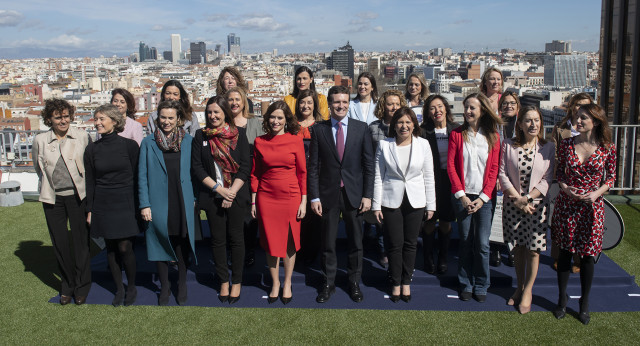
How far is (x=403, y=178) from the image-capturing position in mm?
3221

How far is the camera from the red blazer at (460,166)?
10.5 ft

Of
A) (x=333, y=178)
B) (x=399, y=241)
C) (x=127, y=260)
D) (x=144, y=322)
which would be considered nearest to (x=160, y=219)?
(x=127, y=260)

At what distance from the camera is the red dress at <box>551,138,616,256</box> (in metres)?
2.95

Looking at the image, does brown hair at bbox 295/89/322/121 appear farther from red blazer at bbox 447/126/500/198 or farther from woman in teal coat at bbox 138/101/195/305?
red blazer at bbox 447/126/500/198

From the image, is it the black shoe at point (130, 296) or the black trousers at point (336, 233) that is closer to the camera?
the black trousers at point (336, 233)

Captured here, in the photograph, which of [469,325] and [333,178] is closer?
[469,325]

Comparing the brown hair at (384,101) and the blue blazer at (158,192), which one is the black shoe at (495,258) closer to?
the brown hair at (384,101)

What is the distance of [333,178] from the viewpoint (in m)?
3.29

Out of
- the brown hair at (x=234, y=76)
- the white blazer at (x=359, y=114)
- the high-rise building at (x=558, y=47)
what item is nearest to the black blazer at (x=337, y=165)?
the white blazer at (x=359, y=114)

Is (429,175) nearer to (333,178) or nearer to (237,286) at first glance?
(333,178)

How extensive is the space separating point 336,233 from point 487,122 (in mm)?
1315

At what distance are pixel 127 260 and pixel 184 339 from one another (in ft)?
2.73

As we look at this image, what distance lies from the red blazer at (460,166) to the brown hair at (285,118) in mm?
1092

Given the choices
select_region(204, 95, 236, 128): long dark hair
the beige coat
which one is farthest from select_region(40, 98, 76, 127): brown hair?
select_region(204, 95, 236, 128): long dark hair
